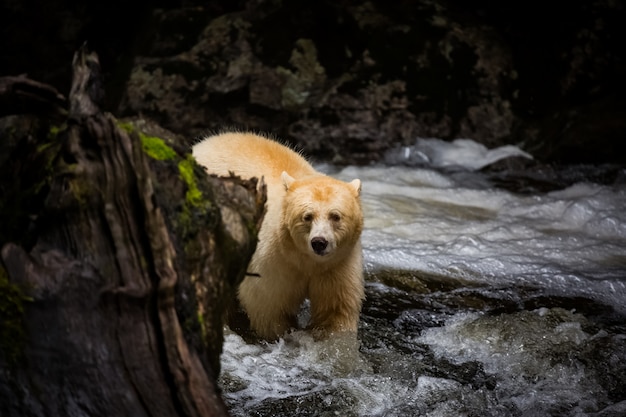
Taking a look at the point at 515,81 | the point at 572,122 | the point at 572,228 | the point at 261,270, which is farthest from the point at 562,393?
the point at 515,81

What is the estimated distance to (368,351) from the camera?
5273 millimetres

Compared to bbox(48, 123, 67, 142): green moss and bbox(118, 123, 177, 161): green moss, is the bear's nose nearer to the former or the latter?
bbox(118, 123, 177, 161): green moss

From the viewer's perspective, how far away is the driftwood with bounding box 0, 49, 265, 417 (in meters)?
3.00

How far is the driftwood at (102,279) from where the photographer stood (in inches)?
118

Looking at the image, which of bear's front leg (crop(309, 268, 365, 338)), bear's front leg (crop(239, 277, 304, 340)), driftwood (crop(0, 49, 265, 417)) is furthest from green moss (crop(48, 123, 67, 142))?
bear's front leg (crop(309, 268, 365, 338))

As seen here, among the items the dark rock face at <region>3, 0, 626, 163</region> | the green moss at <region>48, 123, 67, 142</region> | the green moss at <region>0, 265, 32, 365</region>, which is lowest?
the green moss at <region>0, 265, 32, 365</region>

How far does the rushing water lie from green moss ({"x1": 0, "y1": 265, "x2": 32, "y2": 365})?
1532 millimetres

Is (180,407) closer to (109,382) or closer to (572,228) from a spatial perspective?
(109,382)

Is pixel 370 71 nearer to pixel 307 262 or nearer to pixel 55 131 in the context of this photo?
pixel 307 262

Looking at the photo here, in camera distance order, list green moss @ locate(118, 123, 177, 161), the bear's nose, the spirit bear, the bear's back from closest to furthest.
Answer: green moss @ locate(118, 123, 177, 161), the bear's nose, the spirit bear, the bear's back

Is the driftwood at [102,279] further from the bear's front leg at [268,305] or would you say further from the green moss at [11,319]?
the bear's front leg at [268,305]

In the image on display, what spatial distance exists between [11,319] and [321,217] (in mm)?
2366

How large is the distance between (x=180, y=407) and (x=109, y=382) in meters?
0.29

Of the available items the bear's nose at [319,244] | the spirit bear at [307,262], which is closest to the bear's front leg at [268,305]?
the spirit bear at [307,262]
